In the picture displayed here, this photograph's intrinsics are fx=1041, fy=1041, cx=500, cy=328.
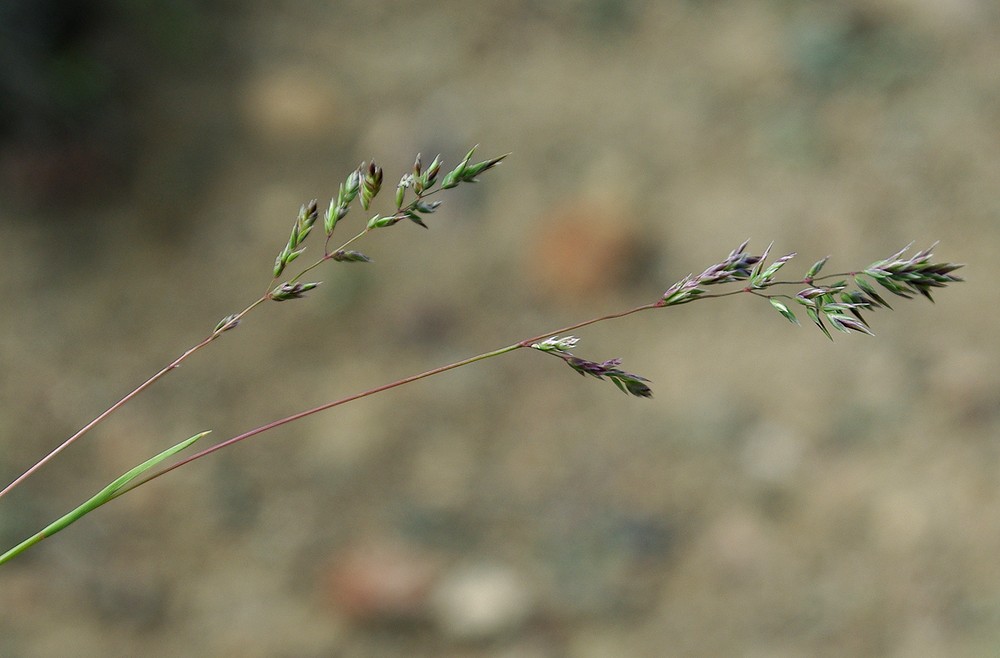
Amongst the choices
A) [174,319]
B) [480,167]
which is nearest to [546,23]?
[174,319]

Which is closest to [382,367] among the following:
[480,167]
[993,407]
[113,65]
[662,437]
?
[662,437]

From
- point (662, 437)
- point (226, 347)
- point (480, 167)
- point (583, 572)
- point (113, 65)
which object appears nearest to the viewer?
point (480, 167)

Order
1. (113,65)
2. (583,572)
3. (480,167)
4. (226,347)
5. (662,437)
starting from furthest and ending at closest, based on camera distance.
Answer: (113,65) → (226,347) → (662,437) → (583,572) → (480,167)

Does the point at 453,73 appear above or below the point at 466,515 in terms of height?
above

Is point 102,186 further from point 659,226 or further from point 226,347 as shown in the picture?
point 659,226

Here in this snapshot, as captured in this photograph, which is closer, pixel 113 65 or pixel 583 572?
pixel 583 572

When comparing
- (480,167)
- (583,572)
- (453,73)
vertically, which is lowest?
(480,167)

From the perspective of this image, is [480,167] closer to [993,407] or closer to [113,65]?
[993,407]
